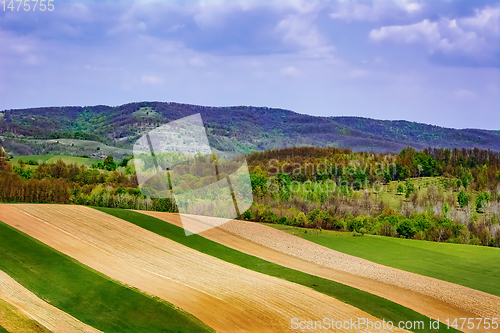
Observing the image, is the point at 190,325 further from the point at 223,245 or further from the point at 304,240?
the point at 304,240

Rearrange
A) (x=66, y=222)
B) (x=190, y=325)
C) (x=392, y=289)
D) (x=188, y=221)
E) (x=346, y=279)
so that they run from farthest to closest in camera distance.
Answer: (x=188, y=221)
(x=66, y=222)
(x=346, y=279)
(x=392, y=289)
(x=190, y=325)

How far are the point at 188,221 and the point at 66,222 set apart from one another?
13727 millimetres

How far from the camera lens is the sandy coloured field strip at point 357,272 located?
28.3 meters

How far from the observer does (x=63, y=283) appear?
1061 inches

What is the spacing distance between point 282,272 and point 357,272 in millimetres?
5984

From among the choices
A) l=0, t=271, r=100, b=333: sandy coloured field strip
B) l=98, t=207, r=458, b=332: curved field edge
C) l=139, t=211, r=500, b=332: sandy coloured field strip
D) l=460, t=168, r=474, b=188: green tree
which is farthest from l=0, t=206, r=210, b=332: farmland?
l=460, t=168, r=474, b=188: green tree

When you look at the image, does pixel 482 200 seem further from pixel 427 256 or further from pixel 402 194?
pixel 427 256

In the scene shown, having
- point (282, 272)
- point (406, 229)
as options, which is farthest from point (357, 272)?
point (406, 229)

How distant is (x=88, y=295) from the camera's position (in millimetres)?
25422

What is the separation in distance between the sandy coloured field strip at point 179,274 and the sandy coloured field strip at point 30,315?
5.40 metres

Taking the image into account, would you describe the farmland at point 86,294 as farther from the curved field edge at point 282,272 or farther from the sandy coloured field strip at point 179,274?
the curved field edge at point 282,272

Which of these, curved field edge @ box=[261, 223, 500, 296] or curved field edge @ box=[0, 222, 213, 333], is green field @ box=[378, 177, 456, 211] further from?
curved field edge @ box=[0, 222, 213, 333]

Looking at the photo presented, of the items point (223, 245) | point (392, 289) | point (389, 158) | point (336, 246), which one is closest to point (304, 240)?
point (336, 246)

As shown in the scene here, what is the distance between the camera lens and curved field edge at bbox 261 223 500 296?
116ft
